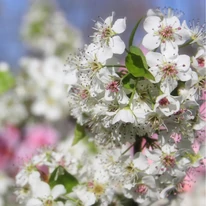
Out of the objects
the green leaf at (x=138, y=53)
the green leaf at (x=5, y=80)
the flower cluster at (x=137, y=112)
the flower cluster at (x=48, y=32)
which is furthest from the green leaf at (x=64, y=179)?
the flower cluster at (x=48, y=32)

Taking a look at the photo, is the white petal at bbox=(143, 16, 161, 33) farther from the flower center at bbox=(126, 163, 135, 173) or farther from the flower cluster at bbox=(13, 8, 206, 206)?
the flower center at bbox=(126, 163, 135, 173)

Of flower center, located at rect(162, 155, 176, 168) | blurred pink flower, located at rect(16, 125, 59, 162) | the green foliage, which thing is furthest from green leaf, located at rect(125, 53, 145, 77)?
blurred pink flower, located at rect(16, 125, 59, 162)

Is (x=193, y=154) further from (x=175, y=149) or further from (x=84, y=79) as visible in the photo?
(x=84, y=79)

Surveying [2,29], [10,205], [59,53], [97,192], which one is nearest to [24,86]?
[10,205]

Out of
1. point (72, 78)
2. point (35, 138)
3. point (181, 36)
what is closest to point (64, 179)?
point (72, 78)

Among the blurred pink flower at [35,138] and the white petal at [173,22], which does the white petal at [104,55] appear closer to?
the white petal at [173,22]

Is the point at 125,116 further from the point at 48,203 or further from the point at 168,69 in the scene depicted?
the point at 48,203
